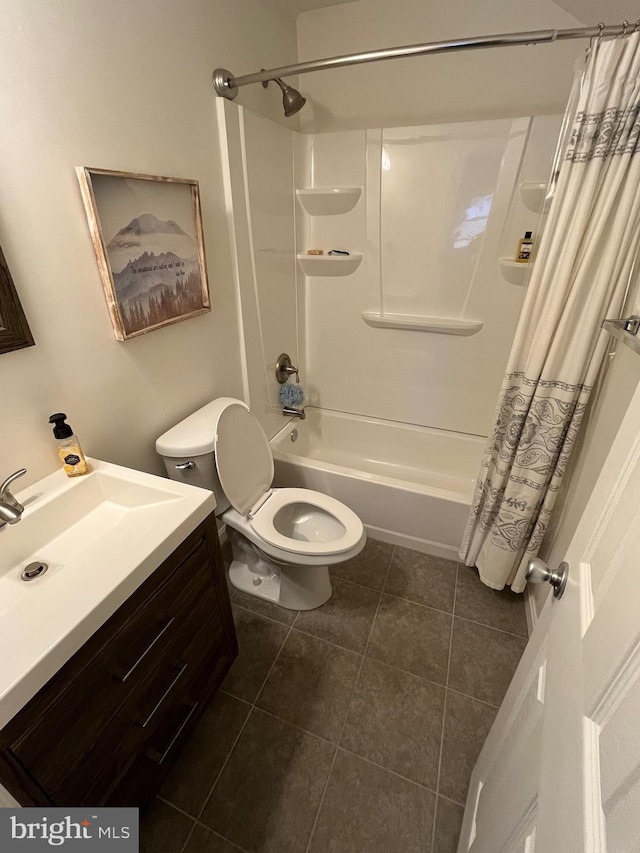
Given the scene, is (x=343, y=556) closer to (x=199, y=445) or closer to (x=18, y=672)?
(x=199, y=445)

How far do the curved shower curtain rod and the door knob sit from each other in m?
1.34

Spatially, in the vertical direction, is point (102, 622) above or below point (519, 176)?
below

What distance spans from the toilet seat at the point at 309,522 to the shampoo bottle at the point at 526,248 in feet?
4.63

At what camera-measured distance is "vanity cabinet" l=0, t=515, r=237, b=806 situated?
0.71 m

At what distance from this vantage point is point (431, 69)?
1.71 m

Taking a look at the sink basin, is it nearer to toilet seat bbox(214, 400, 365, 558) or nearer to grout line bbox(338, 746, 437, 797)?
toilet seat bbox(214, 400, 365, 558)

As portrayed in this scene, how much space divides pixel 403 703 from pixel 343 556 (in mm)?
536

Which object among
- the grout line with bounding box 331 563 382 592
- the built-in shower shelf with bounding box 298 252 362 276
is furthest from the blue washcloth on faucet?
the grout line with bounding box 331 563 382 592

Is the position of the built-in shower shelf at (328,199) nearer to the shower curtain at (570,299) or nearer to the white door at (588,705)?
the shower curtain at (570,299)

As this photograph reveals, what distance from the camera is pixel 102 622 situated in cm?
78

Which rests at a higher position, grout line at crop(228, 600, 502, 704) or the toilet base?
the toilet base

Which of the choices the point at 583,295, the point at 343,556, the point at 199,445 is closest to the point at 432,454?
the point at 343,556

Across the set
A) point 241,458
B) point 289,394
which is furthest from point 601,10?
point 241,458

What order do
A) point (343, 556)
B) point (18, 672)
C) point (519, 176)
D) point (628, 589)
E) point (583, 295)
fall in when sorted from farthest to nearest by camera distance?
point (519, 176), point (343, 556), point (583, 295), point (18, 672), point (628, 589)
